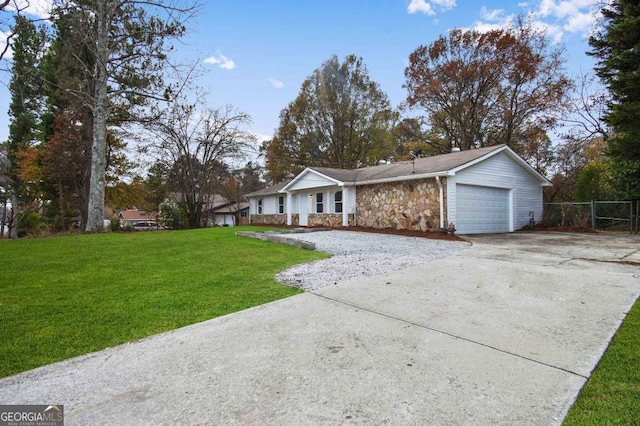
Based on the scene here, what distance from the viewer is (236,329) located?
3.09 meters

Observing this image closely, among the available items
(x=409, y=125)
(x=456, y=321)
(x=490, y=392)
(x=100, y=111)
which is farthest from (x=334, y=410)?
(x=409, y=125)

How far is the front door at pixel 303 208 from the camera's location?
18906 millimetres

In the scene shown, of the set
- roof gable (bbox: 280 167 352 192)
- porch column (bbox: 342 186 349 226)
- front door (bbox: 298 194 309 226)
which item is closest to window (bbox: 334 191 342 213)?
porch column (bbox: 342 186 349 226)

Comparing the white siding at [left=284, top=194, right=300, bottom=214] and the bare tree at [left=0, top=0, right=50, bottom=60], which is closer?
the bare tree at [left=0, top=0, right=50, bottom=60]

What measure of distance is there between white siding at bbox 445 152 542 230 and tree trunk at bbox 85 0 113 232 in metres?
14.0

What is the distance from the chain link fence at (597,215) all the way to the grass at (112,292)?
1376cm

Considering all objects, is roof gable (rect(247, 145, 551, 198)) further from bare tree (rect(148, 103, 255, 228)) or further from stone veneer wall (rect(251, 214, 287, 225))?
bare tree (rect(148, 103, 255, 228))

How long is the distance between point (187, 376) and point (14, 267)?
19.2 ft

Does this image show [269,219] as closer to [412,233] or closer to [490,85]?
[412,233]

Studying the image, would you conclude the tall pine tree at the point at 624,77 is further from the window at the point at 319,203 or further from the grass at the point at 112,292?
the window at the point at 319,203

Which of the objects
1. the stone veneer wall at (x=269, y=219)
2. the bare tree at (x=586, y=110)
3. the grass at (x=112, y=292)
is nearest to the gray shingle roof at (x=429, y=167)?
the stone veneer wall at (x=269, y=219)

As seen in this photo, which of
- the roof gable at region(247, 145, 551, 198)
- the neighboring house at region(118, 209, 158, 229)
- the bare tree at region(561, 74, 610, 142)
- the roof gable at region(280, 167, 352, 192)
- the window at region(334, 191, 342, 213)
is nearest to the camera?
the roof gable at region(247, 145, 551, 198)

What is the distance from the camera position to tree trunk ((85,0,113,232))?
12.8 meters

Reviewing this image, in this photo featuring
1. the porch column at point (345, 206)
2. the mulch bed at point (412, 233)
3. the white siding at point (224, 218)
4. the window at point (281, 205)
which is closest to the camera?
the mulch bed at point (412, 233)
